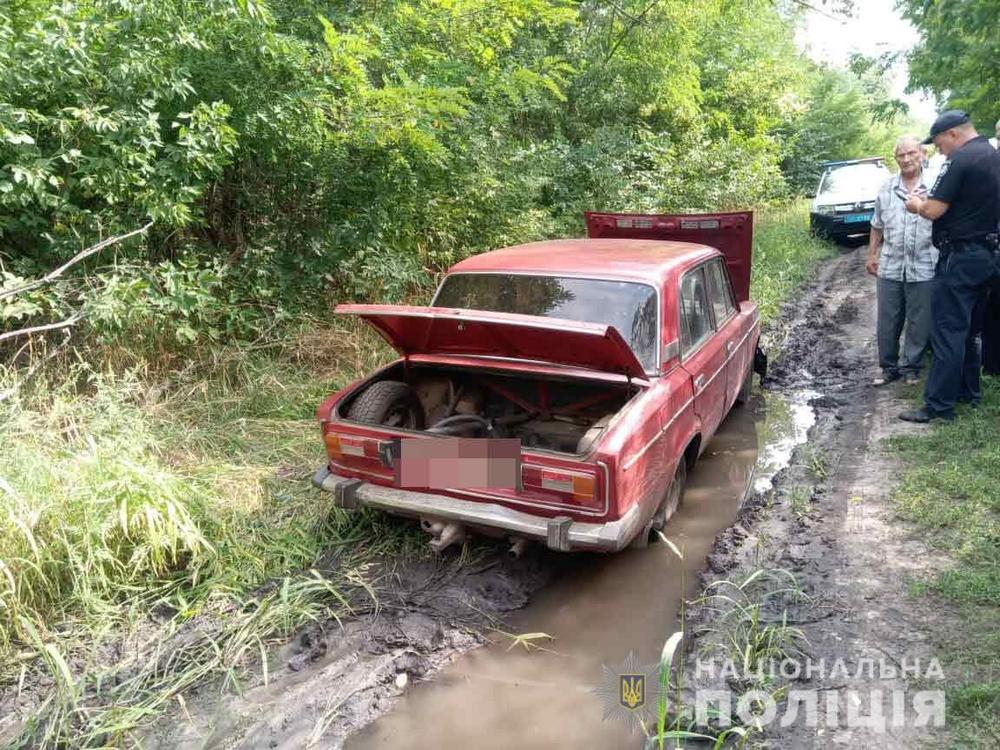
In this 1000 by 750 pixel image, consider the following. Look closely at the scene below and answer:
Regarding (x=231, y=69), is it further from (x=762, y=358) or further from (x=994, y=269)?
(x=994, y=269)

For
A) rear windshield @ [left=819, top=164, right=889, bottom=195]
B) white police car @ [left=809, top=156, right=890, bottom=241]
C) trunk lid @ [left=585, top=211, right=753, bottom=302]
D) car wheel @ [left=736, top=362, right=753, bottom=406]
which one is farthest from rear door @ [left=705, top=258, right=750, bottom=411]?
rear windshield @ [left=819, top=164, right=889, bottom=195]

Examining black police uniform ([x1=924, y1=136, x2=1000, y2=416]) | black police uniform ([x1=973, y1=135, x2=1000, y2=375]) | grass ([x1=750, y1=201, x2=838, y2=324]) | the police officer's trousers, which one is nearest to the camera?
black police uniform ([x1=924, y1=136, x2=1000, y2=416])

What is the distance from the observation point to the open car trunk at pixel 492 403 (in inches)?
155

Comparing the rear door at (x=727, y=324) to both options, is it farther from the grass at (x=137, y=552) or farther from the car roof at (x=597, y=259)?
the grass at (x=137, y=552)

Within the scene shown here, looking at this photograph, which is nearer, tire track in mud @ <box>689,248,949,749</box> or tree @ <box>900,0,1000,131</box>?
tire track in mud @ <box>689,248,949,749</box>

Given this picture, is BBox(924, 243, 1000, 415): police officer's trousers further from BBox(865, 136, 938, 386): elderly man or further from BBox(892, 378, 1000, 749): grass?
BBox(865, 136, 938, 386): elderly man

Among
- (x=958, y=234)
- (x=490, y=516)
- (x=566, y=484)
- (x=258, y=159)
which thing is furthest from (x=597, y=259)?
(x=258, y=159)

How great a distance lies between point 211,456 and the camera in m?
4.54

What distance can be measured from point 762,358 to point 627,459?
3.95m

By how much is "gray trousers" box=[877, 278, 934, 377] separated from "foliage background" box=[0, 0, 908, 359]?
3.77 m

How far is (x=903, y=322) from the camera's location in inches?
232

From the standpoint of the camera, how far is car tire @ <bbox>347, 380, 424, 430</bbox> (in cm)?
373

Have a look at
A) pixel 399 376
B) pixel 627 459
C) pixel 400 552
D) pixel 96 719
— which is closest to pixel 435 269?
pixel 399 376

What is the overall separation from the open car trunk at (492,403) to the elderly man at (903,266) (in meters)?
3.14
